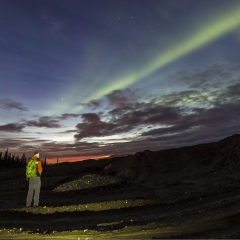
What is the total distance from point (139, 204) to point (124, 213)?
1.27 meters

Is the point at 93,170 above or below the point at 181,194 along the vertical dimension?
above

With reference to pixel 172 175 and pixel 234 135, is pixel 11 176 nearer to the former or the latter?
pixel 172 175

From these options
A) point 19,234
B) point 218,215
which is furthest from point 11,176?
point 218,215

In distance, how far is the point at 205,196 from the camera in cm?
1377

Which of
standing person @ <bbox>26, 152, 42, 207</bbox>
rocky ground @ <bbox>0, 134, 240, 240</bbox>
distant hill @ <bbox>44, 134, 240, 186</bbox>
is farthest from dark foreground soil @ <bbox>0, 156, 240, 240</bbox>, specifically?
distant hill @ <bbox>44, 134, 240, 186</bbox>

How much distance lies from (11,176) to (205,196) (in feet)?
71.9

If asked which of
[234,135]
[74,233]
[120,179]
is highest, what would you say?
[234,135]

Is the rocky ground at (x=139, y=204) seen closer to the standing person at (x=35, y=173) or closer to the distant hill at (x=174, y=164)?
the distant hill at (x=174, y=164)

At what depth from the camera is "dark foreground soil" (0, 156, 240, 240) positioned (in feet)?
27.8

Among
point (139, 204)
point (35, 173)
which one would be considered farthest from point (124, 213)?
point (35, 173)

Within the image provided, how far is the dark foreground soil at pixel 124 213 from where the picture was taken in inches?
333

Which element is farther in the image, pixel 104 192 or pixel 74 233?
pixel 104 192

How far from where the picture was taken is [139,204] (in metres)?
14.0

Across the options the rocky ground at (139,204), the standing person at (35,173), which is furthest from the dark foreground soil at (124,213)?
the standing person at (35,173)
